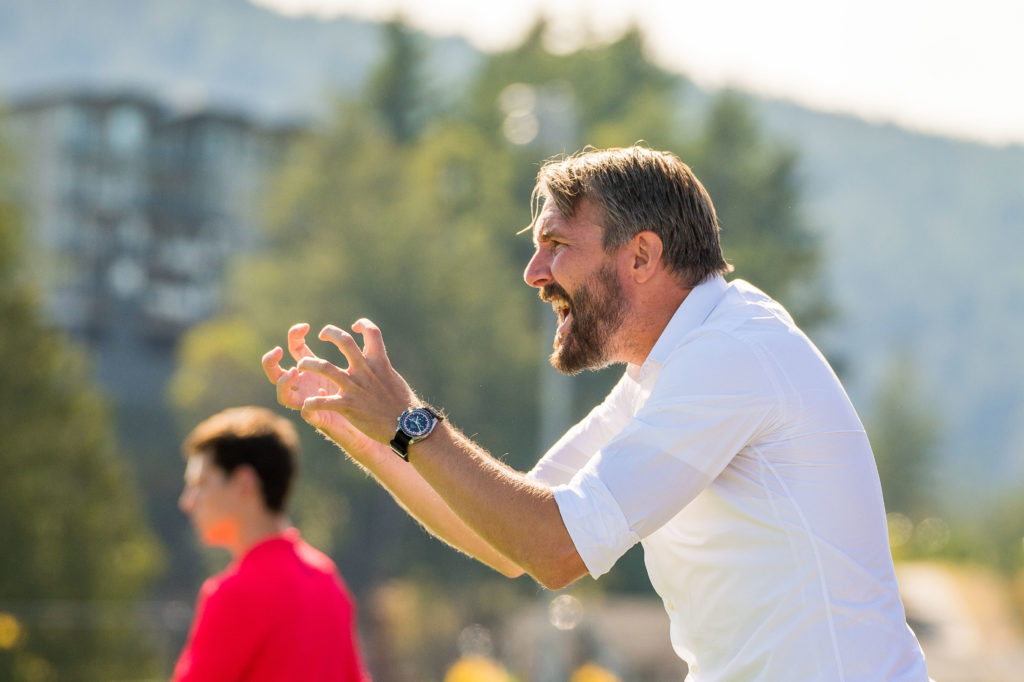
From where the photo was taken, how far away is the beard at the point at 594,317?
2.32 meters

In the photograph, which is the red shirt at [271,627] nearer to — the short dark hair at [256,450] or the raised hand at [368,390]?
the short dark hair at [256,450]

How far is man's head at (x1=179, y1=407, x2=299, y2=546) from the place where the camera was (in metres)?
3.90

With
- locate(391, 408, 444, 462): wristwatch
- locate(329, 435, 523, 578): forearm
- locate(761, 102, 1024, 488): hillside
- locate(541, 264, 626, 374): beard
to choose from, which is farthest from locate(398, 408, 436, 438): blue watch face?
locate(761, 102, 1024, 488): hillside

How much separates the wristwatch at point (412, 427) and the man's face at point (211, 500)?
1941 millimetres

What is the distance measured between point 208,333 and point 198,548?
7.26 m

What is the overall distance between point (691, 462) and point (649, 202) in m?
0.52

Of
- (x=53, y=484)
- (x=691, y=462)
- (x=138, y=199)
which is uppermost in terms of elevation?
(x=691, y=462)

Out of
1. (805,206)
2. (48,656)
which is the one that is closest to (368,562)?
(805,206)

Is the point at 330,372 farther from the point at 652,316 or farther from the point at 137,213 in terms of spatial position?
the point at 137,213

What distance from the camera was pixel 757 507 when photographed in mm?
2148

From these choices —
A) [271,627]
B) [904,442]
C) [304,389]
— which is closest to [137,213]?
[904,442]

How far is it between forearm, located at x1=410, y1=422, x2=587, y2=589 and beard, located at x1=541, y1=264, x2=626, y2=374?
13.2 inches

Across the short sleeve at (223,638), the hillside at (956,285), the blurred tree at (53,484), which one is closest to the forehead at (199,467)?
the short sleeve at (223,638)

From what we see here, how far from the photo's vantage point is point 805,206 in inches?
1898
